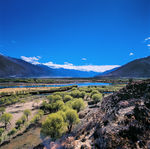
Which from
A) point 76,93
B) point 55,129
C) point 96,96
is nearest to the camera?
point 55,129

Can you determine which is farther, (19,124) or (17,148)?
(19,124)

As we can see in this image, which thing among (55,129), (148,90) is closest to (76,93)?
(55,129)

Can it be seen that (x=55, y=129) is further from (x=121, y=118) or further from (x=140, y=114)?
(x=140, y=114)

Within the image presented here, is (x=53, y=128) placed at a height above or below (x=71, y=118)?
below

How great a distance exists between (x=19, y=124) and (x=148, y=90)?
149 feet

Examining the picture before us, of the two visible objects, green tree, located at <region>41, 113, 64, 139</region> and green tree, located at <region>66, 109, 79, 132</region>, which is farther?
green tree, located at <region>66, 109, 79, 132</region>

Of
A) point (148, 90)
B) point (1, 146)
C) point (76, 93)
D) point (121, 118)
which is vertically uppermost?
point (148, 90)

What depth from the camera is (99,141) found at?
50.4 ft

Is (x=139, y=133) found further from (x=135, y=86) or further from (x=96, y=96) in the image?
(x=96, y=96)

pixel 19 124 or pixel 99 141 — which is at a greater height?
pixel 99 141

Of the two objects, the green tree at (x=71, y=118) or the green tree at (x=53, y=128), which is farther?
the green tree at (x=71, y=118)

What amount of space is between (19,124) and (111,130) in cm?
3753

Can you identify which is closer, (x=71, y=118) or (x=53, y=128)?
(x=53, y=128)

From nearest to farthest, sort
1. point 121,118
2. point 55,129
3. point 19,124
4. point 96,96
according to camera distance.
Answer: point 121,118 < point 55,129 < point 19,124 < point 96,96
